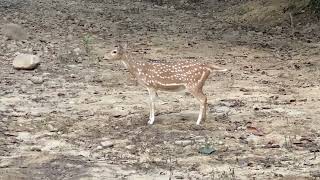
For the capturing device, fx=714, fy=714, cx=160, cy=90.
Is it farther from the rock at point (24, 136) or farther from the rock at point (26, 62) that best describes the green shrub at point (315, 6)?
the rock at point (24, 136)

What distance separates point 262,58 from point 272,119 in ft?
16.6

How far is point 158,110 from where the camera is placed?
9938 mm

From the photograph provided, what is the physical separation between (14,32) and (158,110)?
5.97 m

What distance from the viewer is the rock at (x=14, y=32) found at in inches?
579

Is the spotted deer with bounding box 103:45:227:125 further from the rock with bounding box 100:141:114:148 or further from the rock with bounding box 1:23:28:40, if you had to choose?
the rock with bounding box 1:23:28:40

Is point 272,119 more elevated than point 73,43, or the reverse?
point 272,119

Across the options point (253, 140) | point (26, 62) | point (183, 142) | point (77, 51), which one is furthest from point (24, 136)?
point (77, 51)

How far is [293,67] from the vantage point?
13305mm

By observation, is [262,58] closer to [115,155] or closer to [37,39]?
[37,39]

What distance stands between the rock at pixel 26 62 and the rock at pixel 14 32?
246cm

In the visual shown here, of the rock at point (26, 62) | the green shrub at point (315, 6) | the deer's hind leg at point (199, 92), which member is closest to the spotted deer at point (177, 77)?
the deer's hind leg at point (199, 92)

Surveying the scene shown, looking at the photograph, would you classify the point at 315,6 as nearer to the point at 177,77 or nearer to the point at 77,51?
the point at 77,51

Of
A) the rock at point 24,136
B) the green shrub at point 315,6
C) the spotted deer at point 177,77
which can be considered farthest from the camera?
the green shrub at point 315,6

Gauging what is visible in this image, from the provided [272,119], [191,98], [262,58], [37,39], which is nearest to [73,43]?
[37,39]
